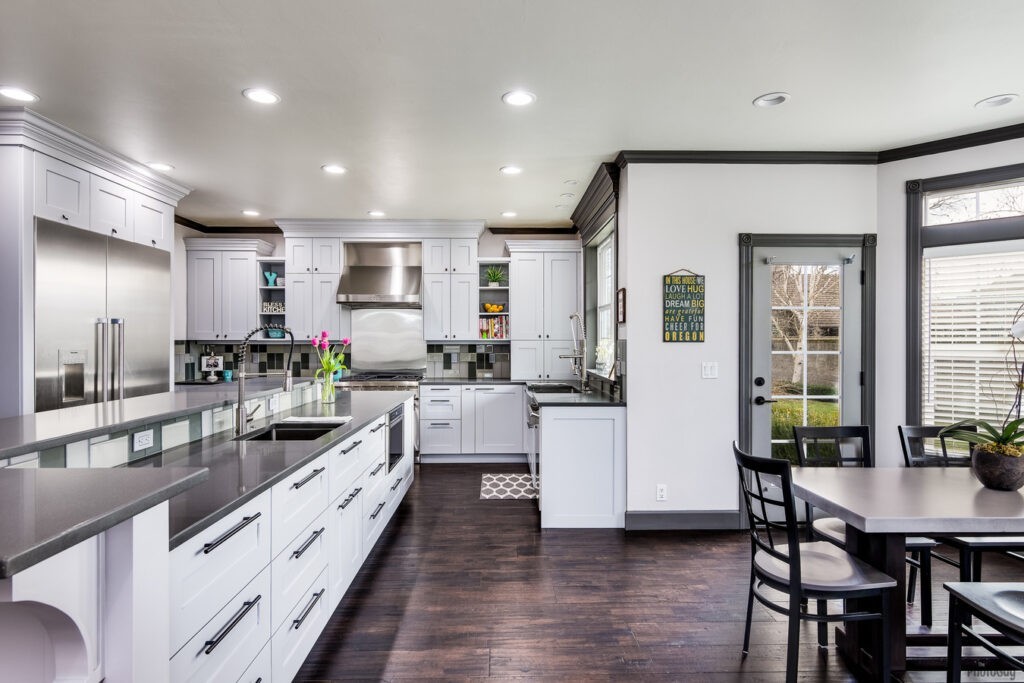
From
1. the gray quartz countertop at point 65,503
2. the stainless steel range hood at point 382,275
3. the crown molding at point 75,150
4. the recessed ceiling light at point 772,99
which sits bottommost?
the gray quartz countertop at point 65,503

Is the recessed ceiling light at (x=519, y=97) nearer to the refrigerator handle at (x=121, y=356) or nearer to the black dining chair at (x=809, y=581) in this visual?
the black dining chair at (x=809, y=581)

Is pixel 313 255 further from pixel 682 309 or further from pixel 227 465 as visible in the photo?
pixel 227 465

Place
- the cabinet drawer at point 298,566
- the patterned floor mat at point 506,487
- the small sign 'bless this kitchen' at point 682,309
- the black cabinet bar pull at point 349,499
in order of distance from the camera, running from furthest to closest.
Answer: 1. the patterned floor mat at point 506,487
2. the small sign 'bless this kitchen' at point 682,309
3. the black cabinet bar pull at point 349,499
4. the cabinet drawer at point 298,566

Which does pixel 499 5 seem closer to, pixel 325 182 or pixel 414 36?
pixel 414 36

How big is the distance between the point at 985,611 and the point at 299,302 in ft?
18.9

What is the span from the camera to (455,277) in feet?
19.1

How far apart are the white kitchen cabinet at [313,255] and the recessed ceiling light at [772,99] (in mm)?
4373

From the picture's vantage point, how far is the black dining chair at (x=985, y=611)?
1599 millimetres

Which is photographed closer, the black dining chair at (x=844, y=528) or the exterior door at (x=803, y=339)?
the black dining chair at (x=844, y=528)

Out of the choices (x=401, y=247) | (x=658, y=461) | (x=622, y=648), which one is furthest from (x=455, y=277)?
(x=622, y=648)

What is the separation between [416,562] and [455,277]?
11.1ft

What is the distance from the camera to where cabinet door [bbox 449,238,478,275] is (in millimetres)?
Result: 5805

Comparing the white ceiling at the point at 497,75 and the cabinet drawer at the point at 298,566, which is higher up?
the white ceiling at the point at 497,75

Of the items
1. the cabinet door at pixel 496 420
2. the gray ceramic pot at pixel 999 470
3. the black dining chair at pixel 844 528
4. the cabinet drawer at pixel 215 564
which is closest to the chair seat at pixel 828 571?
the black dining chair at pixel 844 528
